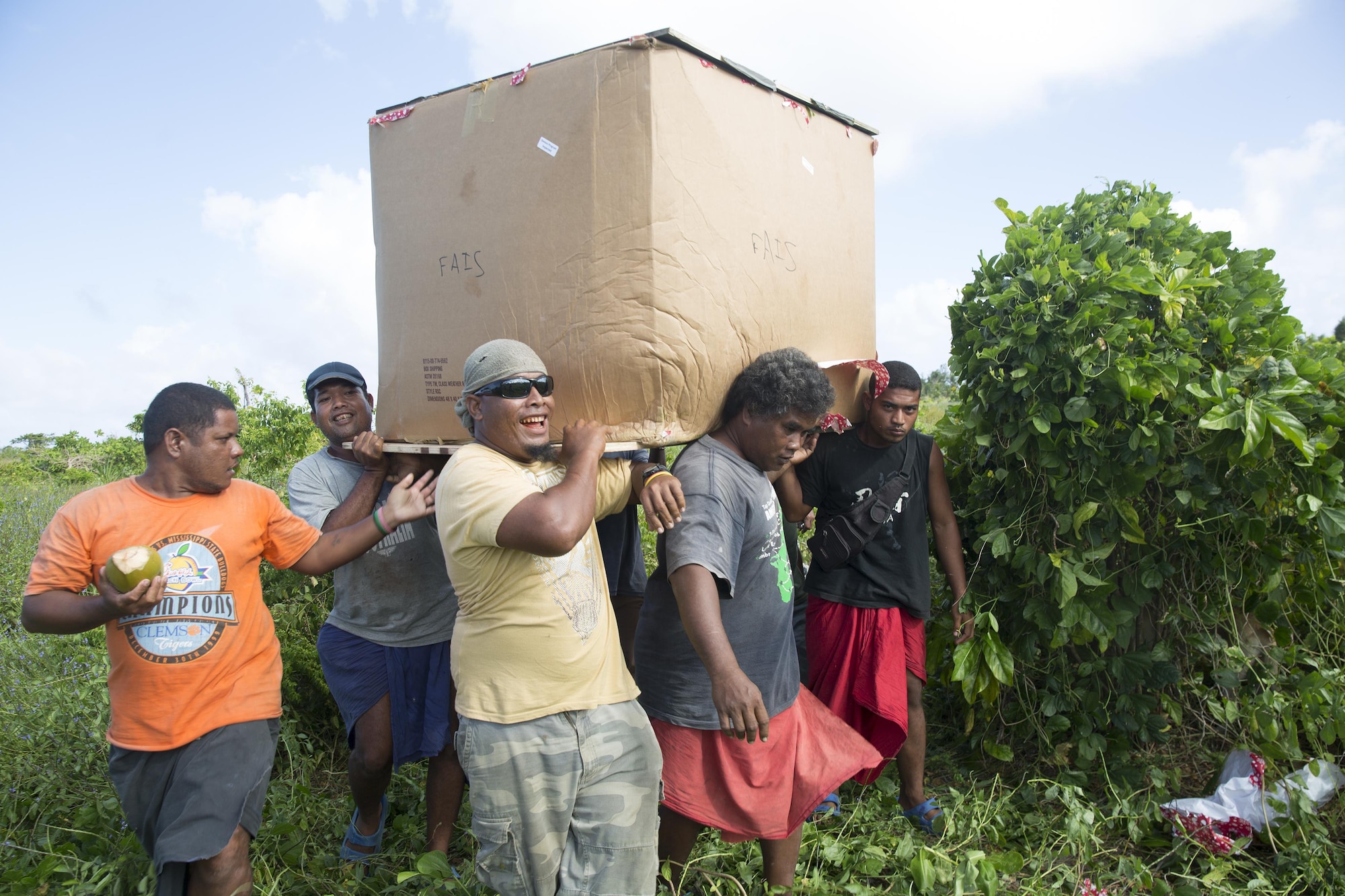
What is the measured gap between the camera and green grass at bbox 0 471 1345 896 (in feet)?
8.02

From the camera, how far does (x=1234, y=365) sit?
8.66 feet

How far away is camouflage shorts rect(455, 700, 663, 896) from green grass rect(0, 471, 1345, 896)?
0.33 meters

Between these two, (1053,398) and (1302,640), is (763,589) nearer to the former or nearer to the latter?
(1053,398)

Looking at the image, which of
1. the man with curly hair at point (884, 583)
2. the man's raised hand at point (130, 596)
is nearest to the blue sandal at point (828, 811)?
the man with curly hair at point (884, 583)

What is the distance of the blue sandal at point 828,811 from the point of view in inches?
113

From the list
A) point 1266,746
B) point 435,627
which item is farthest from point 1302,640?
point 435,627

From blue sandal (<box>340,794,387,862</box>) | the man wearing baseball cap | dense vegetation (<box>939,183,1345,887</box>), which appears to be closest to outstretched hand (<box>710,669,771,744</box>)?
the man wearing baseball cap

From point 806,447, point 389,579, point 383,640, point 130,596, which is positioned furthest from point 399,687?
Result: point 806,447

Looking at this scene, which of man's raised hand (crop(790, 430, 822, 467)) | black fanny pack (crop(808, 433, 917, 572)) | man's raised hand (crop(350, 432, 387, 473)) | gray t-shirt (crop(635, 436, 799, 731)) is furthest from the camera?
black fanny pack (crop(808, 433, 917, 572))

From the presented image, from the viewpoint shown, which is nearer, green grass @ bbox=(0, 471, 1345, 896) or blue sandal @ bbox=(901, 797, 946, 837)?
green grass @ bbox=(0, 471, 1345, 896)

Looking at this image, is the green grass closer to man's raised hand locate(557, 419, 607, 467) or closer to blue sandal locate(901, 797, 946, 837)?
blue sandal locate(901, 797, 946, 837)

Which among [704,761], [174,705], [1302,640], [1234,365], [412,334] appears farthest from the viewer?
[1302,640]

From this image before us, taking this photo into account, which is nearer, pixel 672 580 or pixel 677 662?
pixel 672 580

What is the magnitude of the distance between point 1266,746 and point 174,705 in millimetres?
3239
